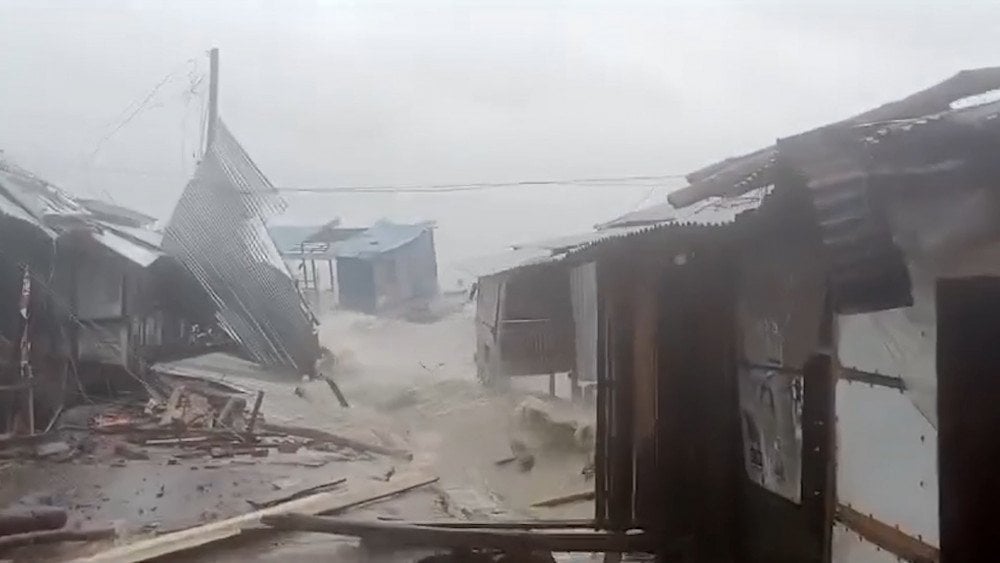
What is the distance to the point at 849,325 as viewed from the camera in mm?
1725

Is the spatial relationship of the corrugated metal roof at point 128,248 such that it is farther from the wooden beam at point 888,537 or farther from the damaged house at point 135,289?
the wooden beam at point 888,537

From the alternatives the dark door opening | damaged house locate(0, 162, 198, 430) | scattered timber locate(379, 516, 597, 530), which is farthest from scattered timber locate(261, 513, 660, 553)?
damaged house locate(0, 162, 198, 430)

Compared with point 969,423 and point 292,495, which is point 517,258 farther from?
point 969,423

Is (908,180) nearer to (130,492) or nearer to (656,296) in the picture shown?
(656,296)

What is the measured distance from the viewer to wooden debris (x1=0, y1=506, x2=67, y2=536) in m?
2.81

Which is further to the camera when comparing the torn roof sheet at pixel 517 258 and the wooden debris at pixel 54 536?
the torn roof sheet at pixel 517 258

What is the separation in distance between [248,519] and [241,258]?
93 cm

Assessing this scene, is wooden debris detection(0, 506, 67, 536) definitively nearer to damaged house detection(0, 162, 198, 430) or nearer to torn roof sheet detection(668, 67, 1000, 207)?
damaged house detection(0, 162, 198, 430)

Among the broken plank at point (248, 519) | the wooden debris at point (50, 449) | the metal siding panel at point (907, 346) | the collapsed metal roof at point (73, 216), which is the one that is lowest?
the broken plank at point (248, 519)

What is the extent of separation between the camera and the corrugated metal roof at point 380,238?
3188mm

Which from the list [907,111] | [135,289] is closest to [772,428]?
[907,111]

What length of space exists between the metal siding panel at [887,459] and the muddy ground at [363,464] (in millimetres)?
1488

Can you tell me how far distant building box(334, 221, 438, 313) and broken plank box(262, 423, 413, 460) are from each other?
47 cm

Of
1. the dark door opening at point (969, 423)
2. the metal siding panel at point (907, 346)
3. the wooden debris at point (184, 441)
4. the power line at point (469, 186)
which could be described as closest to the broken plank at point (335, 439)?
the wooden debris at point (184, 441)
